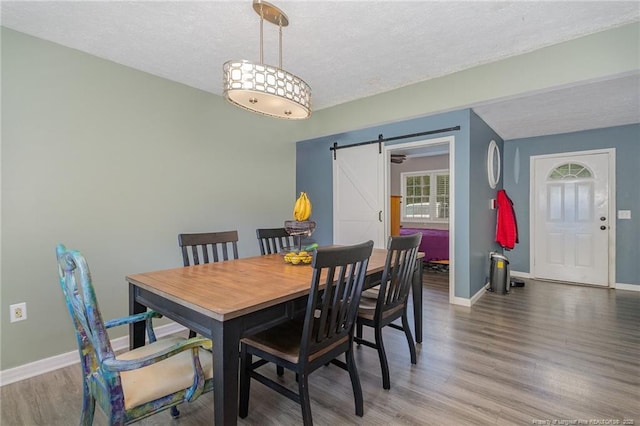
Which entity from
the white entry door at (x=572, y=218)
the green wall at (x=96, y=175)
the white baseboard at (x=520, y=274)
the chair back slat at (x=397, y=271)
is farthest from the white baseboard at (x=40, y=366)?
the white entry door at (x=572, y=218)

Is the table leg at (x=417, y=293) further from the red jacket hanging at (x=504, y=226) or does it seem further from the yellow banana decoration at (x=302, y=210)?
the red jacket hanging at (x=504, y=226)

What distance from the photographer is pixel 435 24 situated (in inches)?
86.5

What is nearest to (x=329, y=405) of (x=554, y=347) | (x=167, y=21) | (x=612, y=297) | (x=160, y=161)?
(x=554, y=347)

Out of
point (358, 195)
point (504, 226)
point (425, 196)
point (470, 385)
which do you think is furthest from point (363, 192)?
point (425, 196)

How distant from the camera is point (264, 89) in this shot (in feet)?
5.47

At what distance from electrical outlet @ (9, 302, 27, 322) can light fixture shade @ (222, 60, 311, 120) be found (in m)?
2.09

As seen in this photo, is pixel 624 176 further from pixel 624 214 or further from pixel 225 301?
pixel 225 301

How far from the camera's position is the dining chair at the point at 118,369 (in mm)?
1074

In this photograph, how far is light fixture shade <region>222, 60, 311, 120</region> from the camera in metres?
1.64

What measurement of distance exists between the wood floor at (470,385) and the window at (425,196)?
15.5 feet

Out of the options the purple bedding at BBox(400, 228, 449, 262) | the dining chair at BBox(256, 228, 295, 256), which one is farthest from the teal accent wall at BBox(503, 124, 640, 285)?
the dining chair at BBox(256, 228, 295, 256)

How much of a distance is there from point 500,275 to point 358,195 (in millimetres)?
2142

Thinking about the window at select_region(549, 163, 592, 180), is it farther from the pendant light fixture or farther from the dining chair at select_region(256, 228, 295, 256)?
the pendant light fixture

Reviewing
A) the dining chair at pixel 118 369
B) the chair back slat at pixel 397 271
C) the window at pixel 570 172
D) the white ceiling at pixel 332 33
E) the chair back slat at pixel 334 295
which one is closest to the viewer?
the dining chair at pixel 118 369
